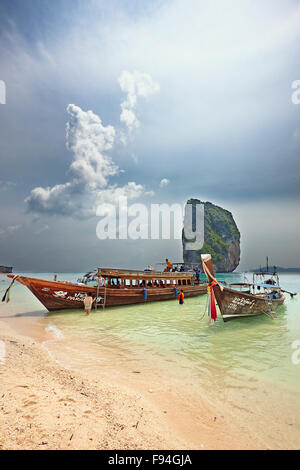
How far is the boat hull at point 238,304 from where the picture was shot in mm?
11773

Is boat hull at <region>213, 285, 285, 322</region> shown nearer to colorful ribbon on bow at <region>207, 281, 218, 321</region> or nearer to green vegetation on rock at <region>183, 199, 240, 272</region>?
colorful ribbon on bow at <region>207, 281, 218, 321</region>

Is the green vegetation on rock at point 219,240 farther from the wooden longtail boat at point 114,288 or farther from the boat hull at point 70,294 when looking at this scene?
the boat hull at point 70,294

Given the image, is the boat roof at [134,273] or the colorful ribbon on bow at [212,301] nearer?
the colorful ribbon on bow at [212,301]

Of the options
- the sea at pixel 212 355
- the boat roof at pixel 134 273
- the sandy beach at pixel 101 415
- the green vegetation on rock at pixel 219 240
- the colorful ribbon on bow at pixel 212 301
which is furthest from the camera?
the green vegetation on rock at pixel 219 240

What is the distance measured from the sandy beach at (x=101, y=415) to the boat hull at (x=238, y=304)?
7215mm

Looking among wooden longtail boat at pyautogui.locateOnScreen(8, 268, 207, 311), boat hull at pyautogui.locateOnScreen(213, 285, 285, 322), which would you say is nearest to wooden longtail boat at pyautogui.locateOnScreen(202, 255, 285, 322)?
boat hull at pyautogui.locateOnScreen(213, 285, 285, 322)

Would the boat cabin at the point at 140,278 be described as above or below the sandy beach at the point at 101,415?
above

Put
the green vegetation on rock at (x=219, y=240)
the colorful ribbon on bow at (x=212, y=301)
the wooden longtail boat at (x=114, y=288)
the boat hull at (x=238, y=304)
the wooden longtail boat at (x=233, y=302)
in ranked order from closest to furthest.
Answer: the wooden longtail boat at (x=233, y=302) < the colorful ribbon on bow at (x=212, y=301) < the boat hull at (x=238, y=304) < the wooden longtail boat at (x=114, y=288) < the green vegetation on rock at (x=219, y=240)

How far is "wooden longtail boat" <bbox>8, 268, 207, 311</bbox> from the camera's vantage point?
1633 cm

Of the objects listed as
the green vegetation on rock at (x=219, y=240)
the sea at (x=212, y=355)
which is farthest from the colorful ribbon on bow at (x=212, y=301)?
the green vegetation on rock at (x=219, y=240)

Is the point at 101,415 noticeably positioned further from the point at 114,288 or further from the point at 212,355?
the point at 114,288

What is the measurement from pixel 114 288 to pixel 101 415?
649 inches

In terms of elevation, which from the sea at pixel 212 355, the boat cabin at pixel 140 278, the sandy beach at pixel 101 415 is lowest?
the sea at pixel 212 355

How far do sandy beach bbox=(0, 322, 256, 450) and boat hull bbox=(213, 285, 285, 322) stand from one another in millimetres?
7215
